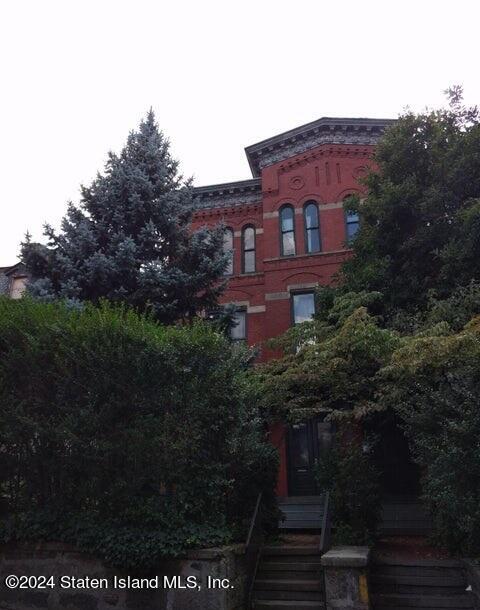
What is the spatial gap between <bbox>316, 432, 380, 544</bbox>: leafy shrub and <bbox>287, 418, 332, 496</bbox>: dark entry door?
6.97m

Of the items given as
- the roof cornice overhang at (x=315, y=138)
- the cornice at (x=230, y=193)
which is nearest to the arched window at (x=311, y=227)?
the cornice at (x=230, y=193)

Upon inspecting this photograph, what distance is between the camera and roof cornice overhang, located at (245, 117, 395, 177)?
20.5m

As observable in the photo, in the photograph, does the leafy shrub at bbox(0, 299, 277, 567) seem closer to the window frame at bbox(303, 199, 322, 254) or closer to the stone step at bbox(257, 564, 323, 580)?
the stone step at bbox(257, 564, 323, 580)

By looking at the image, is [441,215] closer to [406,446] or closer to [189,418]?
[406,446]

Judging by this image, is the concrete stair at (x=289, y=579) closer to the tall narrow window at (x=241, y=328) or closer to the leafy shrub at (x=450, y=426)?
the leafy shrub at (x=450, y=426)

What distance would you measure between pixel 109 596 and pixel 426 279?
1001 centimetres

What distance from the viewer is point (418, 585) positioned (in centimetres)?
810

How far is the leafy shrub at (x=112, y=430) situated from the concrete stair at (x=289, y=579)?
1.18 meters

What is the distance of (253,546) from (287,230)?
46.3 feet

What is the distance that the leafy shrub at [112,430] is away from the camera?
6840 mm

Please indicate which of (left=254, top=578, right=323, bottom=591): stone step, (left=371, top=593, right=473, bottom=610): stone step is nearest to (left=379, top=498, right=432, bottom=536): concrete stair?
(left=371, top=593, right=473, bottom=610): stone step

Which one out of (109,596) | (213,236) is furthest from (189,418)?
(213,236)

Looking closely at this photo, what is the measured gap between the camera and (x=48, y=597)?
22.3ft

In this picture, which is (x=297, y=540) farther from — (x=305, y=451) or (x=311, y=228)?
(x=311, y=228)
